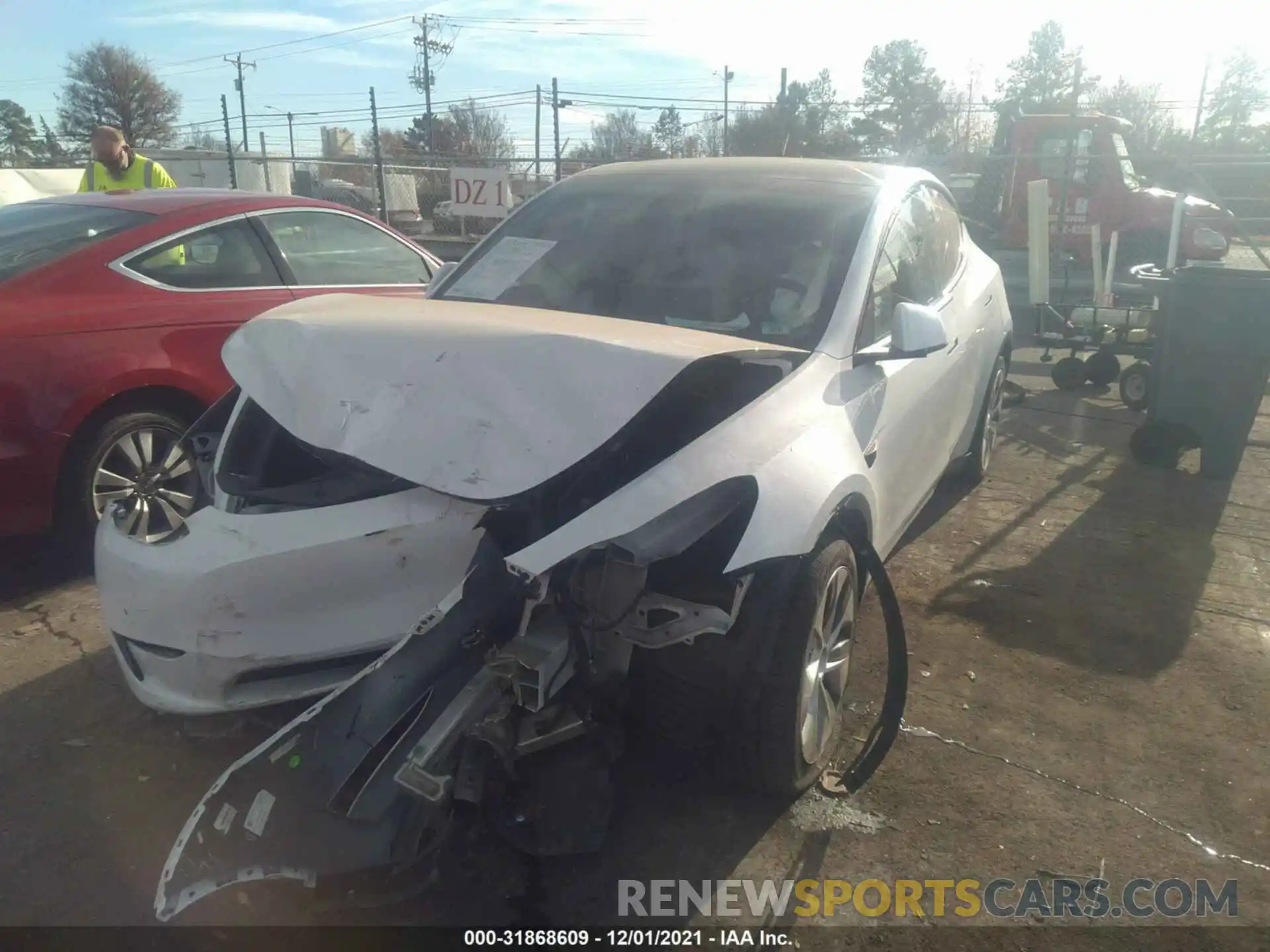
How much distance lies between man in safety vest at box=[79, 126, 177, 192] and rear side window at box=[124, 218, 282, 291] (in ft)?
7.27

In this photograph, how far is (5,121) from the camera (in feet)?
133

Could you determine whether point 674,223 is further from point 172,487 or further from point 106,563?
point 172,487

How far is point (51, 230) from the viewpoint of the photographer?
4805 mm

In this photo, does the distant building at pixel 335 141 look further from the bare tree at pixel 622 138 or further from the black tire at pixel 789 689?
the black tire at pixel 789 689

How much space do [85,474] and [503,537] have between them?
2601mm

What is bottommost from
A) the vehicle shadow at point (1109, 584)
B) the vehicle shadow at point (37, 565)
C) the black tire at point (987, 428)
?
the vehicle shadow at point (1109, 584)

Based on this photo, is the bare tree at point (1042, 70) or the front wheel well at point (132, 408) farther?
the bare tree at point (1042, 70)

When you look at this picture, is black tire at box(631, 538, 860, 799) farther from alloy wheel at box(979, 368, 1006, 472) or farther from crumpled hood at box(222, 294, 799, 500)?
alloy wheel at box(979, 368, 1006, 472)

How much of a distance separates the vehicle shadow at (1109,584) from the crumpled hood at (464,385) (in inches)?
76.4

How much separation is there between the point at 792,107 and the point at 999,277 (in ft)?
61.2

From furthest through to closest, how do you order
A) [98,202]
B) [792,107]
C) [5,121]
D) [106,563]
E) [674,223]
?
[5,121] → [792,107] → [98,202] → [674,223] → [106,563]

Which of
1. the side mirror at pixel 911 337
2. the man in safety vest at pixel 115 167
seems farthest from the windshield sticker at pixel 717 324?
the man in safety vest at pixel 115 167

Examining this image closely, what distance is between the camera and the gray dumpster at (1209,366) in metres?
5.61

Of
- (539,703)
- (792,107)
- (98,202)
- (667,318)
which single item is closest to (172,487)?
(98,202)
